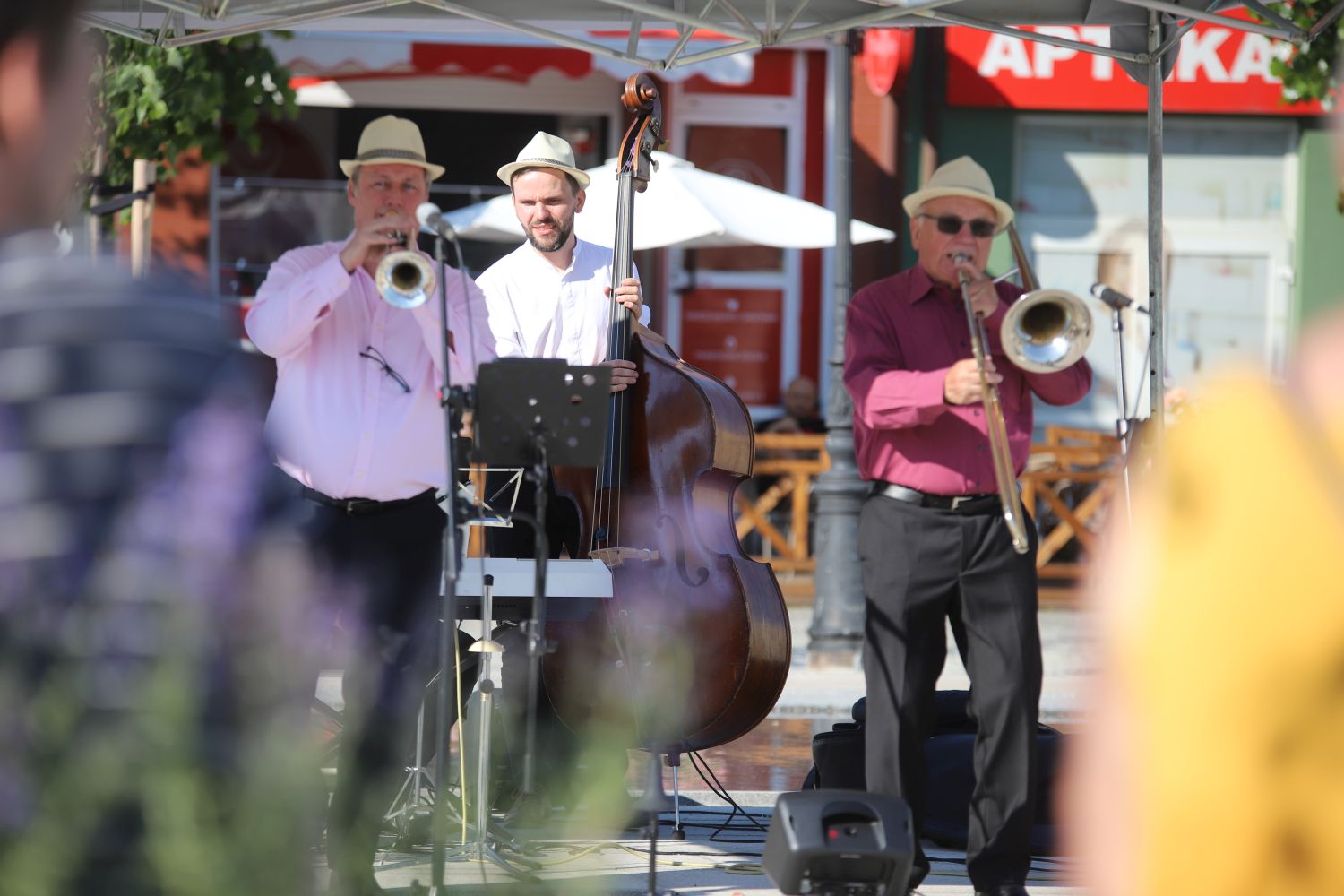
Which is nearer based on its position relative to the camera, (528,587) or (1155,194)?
(528,587)

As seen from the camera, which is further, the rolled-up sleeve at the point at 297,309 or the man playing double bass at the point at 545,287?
the man playing double bass at the point at 545,287

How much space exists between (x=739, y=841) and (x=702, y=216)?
5.87 m

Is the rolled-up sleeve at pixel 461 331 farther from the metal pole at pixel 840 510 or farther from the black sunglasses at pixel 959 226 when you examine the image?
the metal pole at pixel 840 510

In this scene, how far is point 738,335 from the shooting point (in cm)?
1497

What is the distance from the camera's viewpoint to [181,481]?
1184 mm

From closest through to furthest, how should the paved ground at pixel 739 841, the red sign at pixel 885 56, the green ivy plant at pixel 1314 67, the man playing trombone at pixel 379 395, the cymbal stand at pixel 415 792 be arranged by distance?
the paved ground at pixel 739 841 < the man playing trombone at pixel 379 395 < the cymbal stand at pixel 415 792 < the green ivy plant at pixel 1314 67 < the red sign at pixel 885 56

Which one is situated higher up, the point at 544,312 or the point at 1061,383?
the point at 544,312

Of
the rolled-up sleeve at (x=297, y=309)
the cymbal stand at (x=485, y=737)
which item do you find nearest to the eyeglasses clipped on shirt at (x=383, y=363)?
the rolled-up sleeve at (x=297, y=309)

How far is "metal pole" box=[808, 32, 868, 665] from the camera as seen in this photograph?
9719mm

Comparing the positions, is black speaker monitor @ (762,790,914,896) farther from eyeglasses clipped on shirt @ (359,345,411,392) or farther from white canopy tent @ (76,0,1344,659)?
white canopy tent @ (76,0,1344,659)

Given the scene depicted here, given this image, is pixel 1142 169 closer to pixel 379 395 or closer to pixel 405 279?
pixel 379 395

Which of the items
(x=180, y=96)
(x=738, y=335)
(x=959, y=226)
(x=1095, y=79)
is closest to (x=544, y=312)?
(x=959, y=226)

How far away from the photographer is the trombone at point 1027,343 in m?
4.71

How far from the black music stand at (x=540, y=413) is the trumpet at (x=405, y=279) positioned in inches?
12.0
